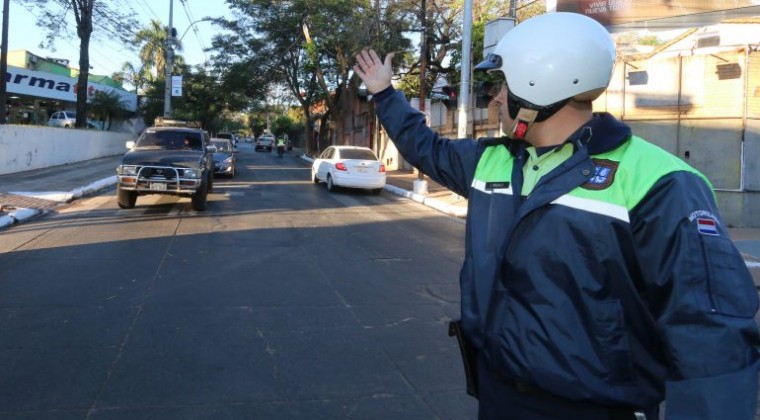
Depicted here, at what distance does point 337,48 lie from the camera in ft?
104

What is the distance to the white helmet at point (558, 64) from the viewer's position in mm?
1946

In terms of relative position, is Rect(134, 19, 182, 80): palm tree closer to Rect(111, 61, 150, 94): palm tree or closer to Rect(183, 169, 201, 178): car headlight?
Rect(111, 61, 150, 94): palm tree

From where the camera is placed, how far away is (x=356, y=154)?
1995 cm

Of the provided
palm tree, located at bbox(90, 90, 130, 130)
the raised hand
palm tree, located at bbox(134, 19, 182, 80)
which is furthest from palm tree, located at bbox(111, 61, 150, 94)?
the raised hand

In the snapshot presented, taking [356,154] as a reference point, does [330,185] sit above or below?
below

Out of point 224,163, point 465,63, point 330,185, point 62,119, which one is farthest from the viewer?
point 62,119

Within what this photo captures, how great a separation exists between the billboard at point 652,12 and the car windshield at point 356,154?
960 centimetres

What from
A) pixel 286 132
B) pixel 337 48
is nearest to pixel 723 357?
pixel 337 48

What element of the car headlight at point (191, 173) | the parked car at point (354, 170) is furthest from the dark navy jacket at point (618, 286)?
the parked car at point (354, 170)

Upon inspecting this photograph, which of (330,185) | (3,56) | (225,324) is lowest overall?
(225,324)

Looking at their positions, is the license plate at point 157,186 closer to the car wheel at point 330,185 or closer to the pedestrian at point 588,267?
the car wheel at point 330,185

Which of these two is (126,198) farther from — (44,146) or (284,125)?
(284,125)

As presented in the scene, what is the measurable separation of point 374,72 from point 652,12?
24510 millimetres

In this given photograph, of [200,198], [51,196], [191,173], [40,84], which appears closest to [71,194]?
[51,196]
